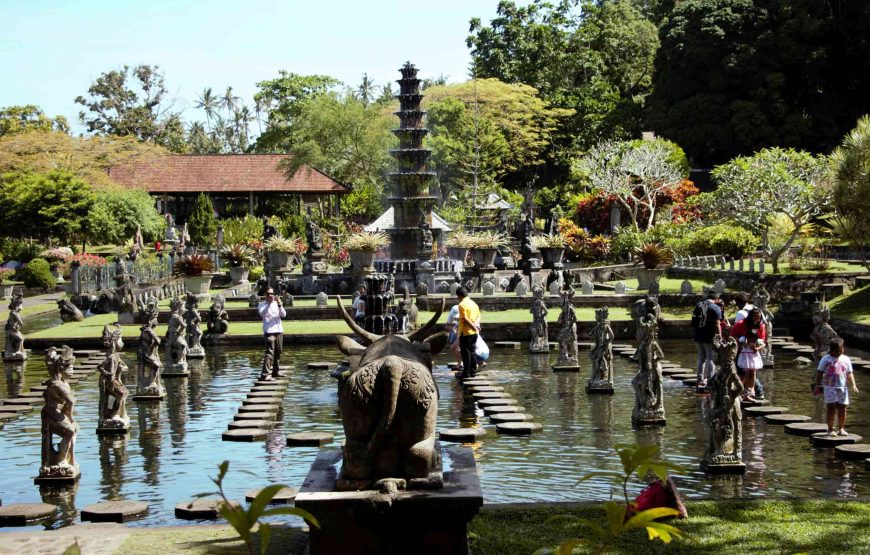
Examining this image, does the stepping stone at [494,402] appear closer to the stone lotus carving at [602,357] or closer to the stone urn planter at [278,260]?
the stone lotus carving at [602,357]

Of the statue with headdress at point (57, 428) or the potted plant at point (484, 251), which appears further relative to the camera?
the potted plant at point (484, 251)

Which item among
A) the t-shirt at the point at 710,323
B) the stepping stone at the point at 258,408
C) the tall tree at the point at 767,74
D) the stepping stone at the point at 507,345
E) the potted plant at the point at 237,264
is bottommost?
the stepping stone at the point at 258,408

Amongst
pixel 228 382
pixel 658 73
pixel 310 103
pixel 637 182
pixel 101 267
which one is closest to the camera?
pixel 228 382

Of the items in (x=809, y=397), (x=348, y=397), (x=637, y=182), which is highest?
(x=637, y=182)

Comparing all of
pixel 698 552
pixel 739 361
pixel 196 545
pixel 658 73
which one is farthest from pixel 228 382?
pixel 658 73

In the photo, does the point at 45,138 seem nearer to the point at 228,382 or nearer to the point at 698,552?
the point at 228,382

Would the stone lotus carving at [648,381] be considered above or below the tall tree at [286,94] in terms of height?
below

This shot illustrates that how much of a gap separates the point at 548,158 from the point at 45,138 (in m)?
27.6

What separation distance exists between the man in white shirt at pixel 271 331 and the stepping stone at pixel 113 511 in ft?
28.0

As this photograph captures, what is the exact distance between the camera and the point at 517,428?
47.8 ft

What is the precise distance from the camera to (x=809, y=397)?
1742cm

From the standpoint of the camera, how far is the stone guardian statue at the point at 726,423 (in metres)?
11.8

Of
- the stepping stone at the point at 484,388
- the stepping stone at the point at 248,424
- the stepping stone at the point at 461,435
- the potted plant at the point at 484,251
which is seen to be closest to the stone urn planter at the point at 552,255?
the potted plant at the point at 484,251

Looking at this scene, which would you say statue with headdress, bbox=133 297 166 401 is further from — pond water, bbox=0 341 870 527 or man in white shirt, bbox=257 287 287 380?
man in white shirt, bbox=257 287 287 380
